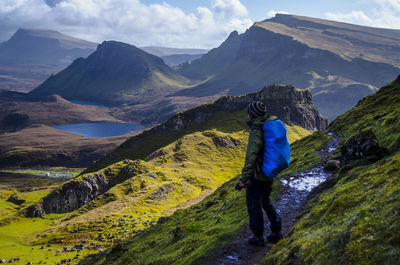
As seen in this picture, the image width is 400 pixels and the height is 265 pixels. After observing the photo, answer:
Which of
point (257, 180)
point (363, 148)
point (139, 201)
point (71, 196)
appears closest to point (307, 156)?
point (363, 148)

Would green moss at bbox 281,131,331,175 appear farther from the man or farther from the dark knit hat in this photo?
the dark knit hat

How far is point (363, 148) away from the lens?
22.5 m

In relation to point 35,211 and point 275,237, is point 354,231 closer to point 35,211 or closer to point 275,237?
point 275,237

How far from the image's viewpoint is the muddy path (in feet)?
41.3

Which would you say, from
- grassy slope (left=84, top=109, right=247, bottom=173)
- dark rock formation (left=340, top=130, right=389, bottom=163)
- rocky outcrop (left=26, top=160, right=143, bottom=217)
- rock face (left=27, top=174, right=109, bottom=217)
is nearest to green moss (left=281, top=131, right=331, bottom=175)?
dark rock formation (left=340, top=130, right=389, bottom=163)

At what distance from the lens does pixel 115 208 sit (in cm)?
8944

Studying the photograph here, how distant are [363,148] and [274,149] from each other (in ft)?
48.0

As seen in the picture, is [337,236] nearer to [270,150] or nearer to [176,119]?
[270,150]

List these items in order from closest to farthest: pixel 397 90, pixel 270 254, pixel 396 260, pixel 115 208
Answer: pixel 396 260, pixel 270 254, pixel 397 90, pixel 115 208

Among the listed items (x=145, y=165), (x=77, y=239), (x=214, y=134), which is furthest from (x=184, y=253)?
(x=214, y=134)

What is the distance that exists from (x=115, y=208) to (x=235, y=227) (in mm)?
79018

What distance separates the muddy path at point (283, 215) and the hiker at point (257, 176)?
2.37 ft

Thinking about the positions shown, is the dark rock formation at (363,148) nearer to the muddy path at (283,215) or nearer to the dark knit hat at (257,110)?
the muddy path at (283,215)

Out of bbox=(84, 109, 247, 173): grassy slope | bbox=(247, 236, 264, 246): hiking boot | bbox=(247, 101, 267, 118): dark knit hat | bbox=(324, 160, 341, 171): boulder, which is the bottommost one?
bbox=(84, 109, 247, 173): grassy slope
